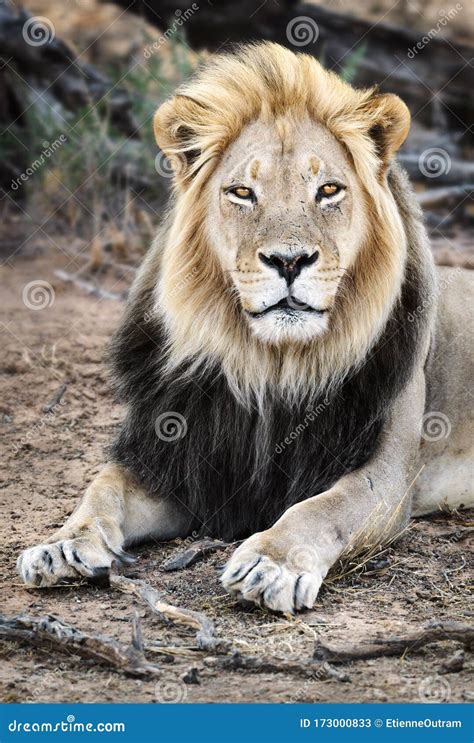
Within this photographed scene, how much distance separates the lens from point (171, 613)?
419cm

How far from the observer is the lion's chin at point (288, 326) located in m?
4.41

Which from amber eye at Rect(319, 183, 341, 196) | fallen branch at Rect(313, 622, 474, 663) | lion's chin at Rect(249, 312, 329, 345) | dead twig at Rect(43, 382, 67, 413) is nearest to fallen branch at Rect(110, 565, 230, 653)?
fallen branch at Rect(313, 622, 474, 663)

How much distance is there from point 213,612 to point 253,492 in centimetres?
88

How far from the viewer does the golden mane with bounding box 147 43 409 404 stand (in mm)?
4734

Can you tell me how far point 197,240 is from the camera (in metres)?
4.77

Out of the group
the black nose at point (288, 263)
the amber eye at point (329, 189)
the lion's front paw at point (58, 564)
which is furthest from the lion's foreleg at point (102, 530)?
the amber eye at point (329, 189)

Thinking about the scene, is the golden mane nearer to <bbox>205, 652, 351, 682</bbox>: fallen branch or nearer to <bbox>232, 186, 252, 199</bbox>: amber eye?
<bbox>232, 186, 252, 199</bbox>: amber eye

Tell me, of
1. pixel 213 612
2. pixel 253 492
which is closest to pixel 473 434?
pixel 253 492

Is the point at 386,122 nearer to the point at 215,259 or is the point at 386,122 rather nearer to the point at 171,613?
the point at 215,259

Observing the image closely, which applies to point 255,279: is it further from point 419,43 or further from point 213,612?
point 419,43

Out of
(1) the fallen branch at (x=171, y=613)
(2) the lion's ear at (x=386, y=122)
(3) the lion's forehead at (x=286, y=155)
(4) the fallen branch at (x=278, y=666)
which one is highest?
(2) the lion's ear at (x=386, y=122)

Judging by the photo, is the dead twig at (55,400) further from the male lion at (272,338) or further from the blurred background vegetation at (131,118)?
the blurred background vegetation at (131,118)

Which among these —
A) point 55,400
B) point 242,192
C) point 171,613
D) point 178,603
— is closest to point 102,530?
point 178,603

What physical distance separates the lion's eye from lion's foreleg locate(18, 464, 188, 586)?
4.35ft
